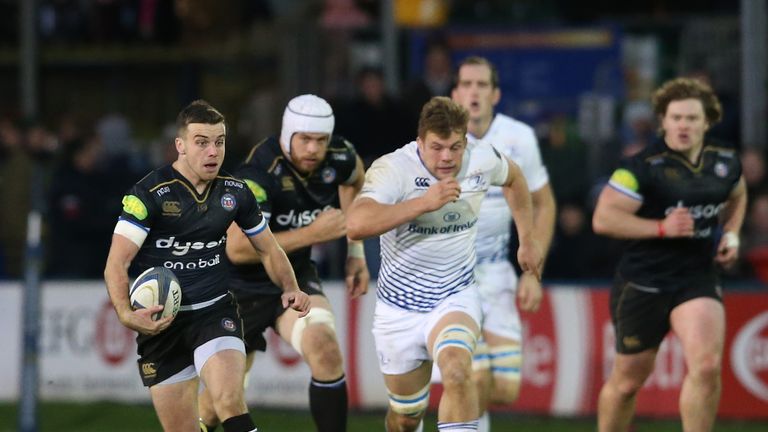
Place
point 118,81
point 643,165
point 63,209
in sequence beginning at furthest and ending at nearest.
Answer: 1. point 118,81
2. point 63,209
3. point 643,165

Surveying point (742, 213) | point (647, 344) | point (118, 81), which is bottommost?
point (647, 344)

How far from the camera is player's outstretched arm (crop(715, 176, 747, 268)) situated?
31.8 ft

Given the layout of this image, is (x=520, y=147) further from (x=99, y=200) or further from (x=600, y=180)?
(x=99, y=200)

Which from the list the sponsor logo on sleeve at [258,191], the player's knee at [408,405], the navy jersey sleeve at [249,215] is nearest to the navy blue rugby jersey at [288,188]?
the sponsor logo on sleeve at [258,191]

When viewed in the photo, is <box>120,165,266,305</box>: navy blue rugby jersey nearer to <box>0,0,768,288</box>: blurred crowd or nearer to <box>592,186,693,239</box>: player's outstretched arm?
<box>592,186,693,239</box>: player's outstretched arm

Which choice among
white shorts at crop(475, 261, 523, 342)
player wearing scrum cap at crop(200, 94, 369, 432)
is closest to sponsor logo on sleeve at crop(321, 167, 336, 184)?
player wearing scrum cap at crop(200, 94, 369, 432)

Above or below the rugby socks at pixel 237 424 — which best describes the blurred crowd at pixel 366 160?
above

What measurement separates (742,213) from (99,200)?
6934mm

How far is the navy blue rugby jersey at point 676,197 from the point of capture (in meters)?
9.56

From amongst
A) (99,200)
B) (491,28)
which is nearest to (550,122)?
(491,28)

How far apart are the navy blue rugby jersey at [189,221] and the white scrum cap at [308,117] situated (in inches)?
27.5

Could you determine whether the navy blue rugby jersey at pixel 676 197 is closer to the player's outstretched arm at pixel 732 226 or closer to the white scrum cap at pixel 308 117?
the player's outstretched arm at pixel 732 226

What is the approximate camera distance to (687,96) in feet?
31.3

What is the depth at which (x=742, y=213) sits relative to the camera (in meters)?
10.0
